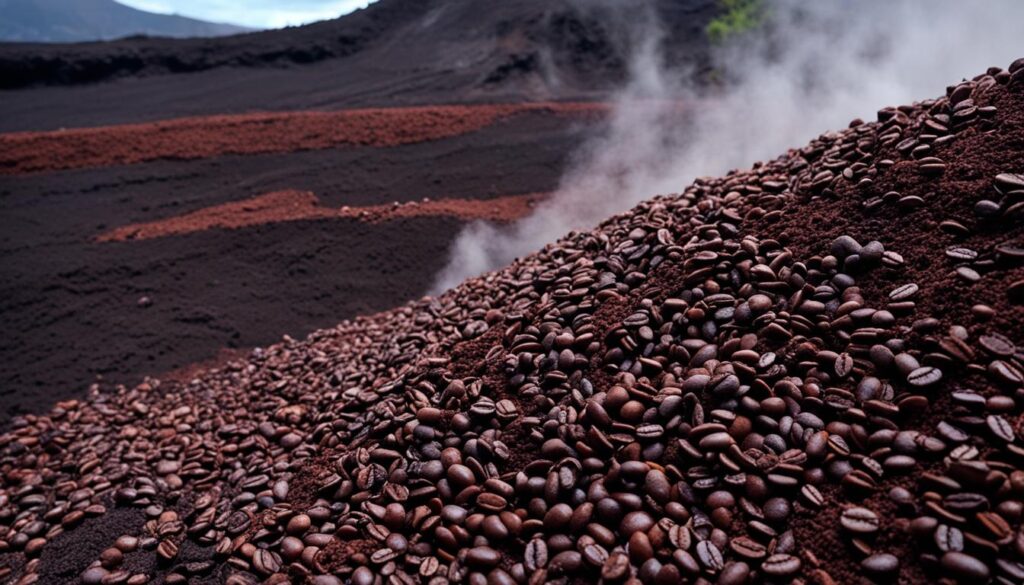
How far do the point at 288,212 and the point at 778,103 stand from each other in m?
10.2

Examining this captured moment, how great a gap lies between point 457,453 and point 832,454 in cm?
Result: 143

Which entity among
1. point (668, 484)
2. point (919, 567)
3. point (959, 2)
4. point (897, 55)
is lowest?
point (668, 484)

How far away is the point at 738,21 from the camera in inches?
661

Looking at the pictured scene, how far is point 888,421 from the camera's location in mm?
2088

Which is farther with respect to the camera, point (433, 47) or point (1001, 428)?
point (433, 47)

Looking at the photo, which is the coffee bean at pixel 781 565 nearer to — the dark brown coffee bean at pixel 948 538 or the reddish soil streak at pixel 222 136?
the dark brown coffee bean at pixel 948 538

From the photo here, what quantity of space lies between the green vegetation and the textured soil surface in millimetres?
8354

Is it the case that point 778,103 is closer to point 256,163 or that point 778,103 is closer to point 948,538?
point 256,163

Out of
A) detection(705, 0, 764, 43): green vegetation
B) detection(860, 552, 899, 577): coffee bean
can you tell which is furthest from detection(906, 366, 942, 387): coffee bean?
detection(705, 0, 764, 43): green vegetation

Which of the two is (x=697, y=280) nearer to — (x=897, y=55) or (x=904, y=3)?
(x=897, y=55)

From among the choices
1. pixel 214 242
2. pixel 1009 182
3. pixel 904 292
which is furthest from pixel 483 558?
pixel 214 242

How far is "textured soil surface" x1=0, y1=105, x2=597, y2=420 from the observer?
625 cm

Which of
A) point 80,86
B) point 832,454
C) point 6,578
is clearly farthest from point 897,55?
point 80,86

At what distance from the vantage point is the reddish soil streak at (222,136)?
35.9 feet
